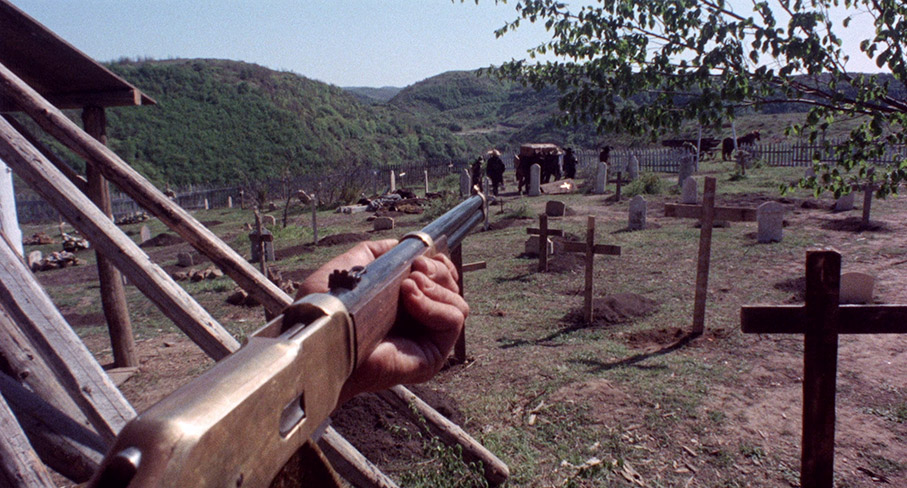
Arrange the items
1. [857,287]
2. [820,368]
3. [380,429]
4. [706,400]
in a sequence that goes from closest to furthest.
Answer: [820,368] → [380,429] → [706,400] → [857,287]

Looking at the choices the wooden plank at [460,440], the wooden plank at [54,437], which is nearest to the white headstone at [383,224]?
the wooden plank at [460,440]

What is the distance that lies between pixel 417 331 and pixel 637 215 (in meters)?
12.7

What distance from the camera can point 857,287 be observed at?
23.4 feet

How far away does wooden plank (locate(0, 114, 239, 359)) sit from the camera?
99.1 inches

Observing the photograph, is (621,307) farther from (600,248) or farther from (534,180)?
(534,180)

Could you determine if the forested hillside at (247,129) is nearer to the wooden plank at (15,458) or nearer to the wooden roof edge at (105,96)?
the wooden roof edge at (105,96)

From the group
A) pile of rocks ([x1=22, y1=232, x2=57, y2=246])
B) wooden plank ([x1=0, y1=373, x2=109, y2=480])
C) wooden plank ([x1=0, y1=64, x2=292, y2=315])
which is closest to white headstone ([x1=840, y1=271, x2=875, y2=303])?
wooden plank ([x1=0, y1=64, x2=292, y2=315])

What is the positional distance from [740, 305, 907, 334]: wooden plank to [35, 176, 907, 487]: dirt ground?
1.83 m

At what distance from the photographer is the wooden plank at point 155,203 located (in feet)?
8.95

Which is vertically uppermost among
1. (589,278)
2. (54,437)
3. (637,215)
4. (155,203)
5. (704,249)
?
(155,203)

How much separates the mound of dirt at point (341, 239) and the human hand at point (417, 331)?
1296cm

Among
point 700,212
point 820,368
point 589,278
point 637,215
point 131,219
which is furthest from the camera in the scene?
point 131,219

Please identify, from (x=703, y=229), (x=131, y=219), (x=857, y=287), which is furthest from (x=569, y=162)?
(x=703, y=229)

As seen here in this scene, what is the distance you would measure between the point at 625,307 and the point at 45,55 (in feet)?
23.1
